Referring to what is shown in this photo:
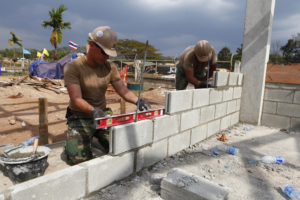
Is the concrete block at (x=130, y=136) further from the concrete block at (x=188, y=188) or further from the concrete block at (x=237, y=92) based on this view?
the concrete block at (x=237, y=92)

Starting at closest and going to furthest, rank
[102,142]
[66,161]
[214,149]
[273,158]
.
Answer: [66,161] < [102,142] < [273,158] < [214,149]

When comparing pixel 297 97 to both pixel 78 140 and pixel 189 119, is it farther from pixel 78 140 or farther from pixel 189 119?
pixel 78 140

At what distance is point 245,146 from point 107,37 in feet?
9.82

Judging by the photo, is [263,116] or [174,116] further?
[263,116]

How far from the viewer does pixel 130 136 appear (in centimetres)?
222

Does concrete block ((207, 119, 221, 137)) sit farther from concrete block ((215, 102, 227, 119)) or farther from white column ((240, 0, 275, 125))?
white column ((240, 0, 275, 125))

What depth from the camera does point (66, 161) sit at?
2412mm

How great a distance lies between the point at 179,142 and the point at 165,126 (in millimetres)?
527

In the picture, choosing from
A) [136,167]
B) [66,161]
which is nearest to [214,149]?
[136,167]

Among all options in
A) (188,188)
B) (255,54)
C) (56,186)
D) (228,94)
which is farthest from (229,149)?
(255,54)

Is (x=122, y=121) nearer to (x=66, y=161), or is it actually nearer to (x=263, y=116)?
(x=66, y=161)

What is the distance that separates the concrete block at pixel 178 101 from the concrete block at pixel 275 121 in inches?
112

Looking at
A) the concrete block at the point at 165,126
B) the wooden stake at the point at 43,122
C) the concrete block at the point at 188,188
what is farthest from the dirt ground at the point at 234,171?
the wooden stake at the point at 43,122

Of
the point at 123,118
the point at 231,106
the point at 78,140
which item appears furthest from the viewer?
the point at 231,106
